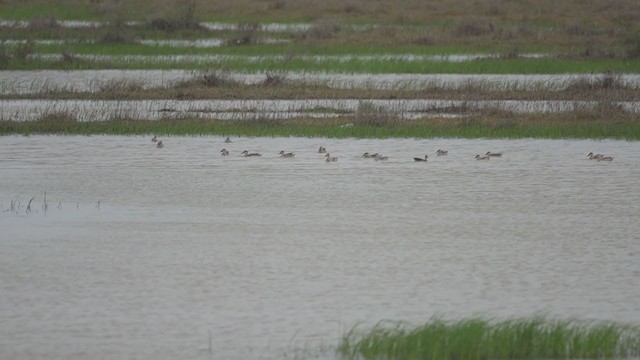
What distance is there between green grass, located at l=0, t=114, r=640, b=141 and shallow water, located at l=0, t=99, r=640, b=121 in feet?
1.97

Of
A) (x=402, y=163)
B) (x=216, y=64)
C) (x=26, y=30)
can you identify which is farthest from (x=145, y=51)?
(x=402, y=163)

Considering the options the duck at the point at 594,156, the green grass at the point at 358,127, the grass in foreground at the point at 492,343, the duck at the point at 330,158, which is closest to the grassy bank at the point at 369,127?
the green grass at the point at 358,127

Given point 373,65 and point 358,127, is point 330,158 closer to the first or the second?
point 358,127

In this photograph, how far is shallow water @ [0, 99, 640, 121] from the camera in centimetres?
2127

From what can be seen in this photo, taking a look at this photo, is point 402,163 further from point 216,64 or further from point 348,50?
point 348,50

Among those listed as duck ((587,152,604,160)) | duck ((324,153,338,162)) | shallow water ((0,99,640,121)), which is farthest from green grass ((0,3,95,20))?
duck ((587,152,604,160))

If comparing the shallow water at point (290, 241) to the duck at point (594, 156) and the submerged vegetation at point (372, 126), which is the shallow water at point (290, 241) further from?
the submerged vegetation at point (372, 126)

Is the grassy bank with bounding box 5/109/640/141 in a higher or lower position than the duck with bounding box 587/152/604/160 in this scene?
higher

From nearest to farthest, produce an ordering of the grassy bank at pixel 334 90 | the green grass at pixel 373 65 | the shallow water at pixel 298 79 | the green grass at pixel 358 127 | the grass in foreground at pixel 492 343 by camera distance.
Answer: the grass in foreground at pixel 492 343 < the green grass at pixel 358 127 < the grassy bank at pixel 334 90 < the shallow water at pixel 298 79 < the green grass at pixel 373 65

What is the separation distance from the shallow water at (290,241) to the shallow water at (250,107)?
201cm

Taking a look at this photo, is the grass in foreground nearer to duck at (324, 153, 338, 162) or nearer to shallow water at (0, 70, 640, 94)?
duck at (324, 153, 338, 162)

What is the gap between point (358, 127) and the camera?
19.8 meters

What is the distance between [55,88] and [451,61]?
929cm

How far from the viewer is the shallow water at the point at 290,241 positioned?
9.55 m
